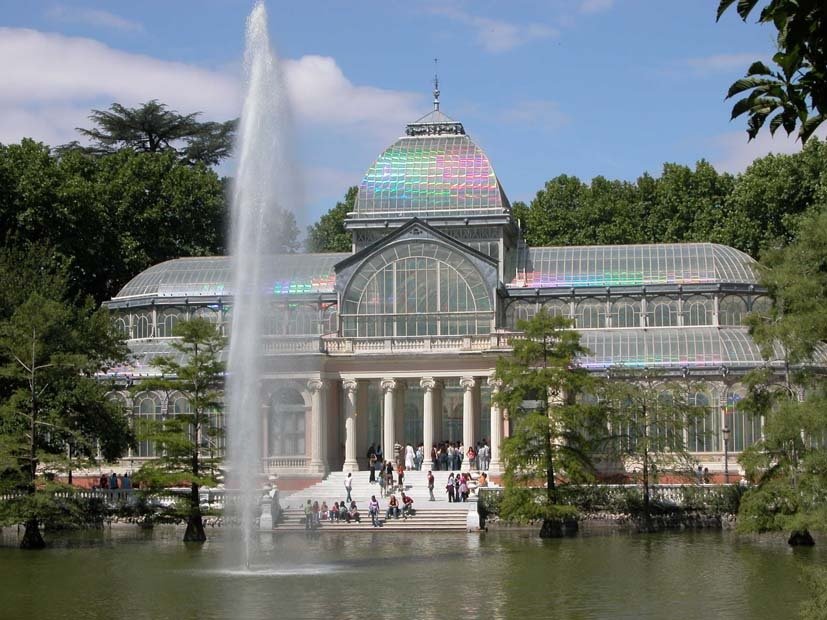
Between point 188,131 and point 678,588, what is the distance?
7515 centimetres

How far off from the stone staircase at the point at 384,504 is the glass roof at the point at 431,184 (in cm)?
1632

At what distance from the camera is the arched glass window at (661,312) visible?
75688mm

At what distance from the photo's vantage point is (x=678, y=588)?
38.8m

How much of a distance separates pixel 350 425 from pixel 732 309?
2187 cm

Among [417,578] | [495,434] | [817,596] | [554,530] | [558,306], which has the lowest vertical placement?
[417,578]

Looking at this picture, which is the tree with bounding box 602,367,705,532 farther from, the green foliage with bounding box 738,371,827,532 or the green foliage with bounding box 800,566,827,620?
the green foliage with bounding box 800,566,827,620

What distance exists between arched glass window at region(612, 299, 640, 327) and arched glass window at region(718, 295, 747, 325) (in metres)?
4.68

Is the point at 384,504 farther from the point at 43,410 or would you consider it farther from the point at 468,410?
the point at 43,410

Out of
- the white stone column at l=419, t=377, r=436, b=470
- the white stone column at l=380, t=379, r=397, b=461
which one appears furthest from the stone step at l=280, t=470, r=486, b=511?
the white stone column at l=380, t=379, r=397, b=461

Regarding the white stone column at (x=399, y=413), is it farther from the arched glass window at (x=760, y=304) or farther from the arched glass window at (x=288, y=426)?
the arched glass window at (x=760, y=304)

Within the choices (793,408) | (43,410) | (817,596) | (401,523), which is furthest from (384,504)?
(817,596)

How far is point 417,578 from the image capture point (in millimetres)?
41000

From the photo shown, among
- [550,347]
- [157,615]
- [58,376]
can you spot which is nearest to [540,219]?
[550,347]

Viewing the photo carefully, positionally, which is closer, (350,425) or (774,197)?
(350,425)
